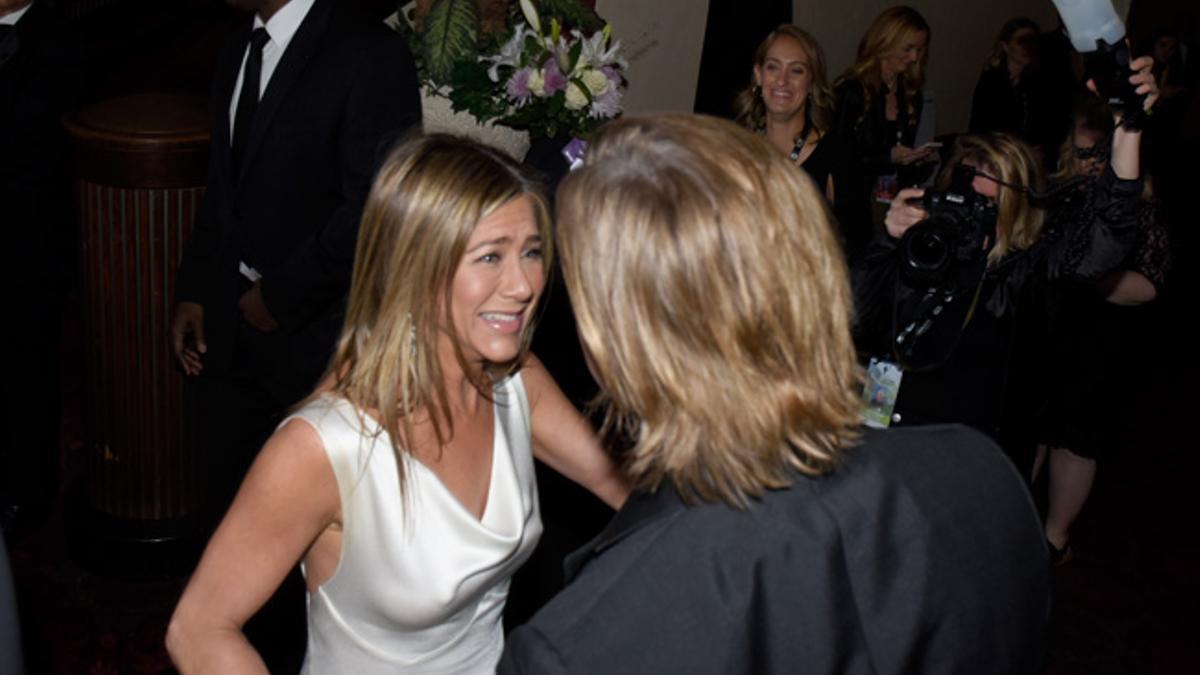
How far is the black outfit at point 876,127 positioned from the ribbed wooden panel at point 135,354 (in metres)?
2.84

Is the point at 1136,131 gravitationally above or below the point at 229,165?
above

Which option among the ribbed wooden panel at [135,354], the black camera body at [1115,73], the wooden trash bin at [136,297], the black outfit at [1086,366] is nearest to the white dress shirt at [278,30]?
the wooden trash bin at [136,297]

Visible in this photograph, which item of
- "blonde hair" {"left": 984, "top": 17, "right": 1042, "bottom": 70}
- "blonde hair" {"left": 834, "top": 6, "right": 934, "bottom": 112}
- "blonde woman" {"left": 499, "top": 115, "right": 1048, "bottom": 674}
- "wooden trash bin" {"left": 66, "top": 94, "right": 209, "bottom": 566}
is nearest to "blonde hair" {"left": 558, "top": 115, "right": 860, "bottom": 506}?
"blonde woman" {"left": 499, "top": 115, "right": 1048, "bottom": 674}

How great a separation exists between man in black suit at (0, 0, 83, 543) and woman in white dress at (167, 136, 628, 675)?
6.55 feet

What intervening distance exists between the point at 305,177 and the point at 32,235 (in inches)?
40.9

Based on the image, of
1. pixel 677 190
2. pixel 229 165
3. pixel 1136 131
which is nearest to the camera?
pixel 677 190

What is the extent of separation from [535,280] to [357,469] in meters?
0.39

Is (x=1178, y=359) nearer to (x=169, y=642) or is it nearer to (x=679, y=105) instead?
(x=679, y=105)

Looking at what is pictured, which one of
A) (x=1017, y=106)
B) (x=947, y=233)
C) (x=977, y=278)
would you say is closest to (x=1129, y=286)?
(x=977, y=278)

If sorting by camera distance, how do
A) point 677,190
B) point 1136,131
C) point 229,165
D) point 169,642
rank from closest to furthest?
point 677,190
point 169,642
point 1136,131
point 229,165

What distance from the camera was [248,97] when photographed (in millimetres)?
3082

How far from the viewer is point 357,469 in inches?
73.8

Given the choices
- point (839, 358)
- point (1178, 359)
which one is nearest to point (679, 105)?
point (1178, 359)

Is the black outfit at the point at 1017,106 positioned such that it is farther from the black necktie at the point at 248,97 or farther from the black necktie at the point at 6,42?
the black necktie at the point at 6,42
